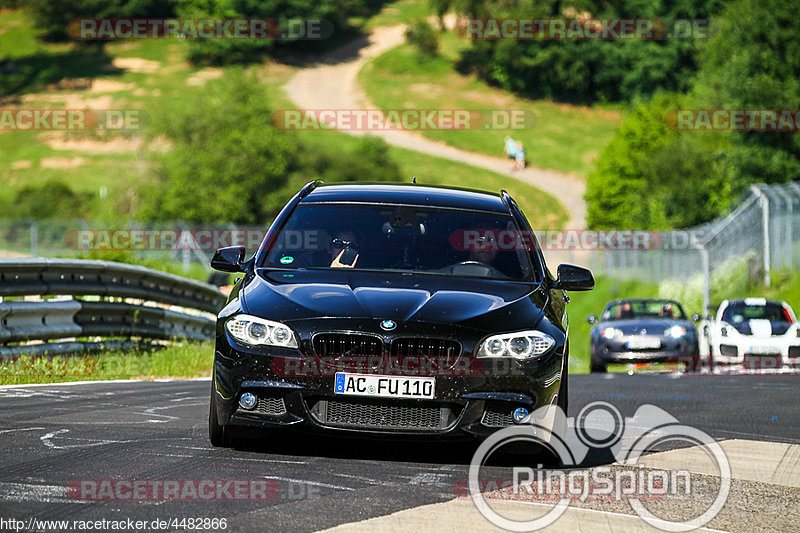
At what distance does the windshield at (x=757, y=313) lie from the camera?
23406 mm

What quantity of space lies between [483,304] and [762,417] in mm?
4639

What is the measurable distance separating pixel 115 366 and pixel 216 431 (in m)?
6.74

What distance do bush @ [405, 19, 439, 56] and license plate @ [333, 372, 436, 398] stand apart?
104 metres

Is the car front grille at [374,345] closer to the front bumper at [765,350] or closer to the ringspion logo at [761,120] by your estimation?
the front bumper at [765,350]

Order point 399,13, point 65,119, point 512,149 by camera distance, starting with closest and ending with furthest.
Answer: point 512,149
point 65,119
point 399,13

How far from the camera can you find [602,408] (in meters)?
11.3

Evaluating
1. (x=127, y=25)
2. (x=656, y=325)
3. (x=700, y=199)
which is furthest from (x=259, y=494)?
(x=127, y=25)

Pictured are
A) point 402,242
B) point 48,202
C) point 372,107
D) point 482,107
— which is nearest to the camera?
point 402,242

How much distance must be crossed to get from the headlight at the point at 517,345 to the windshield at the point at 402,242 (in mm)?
855

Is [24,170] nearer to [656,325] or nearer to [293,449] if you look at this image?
[656,325]

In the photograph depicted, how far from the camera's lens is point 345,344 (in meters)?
6.88

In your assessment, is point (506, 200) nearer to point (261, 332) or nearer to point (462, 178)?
point (261, 332)

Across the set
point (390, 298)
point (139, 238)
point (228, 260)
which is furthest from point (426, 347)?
point (139, 238)

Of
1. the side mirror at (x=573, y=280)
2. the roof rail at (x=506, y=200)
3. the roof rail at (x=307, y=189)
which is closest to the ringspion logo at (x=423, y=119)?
the roof rail at (x=307, y=189)
